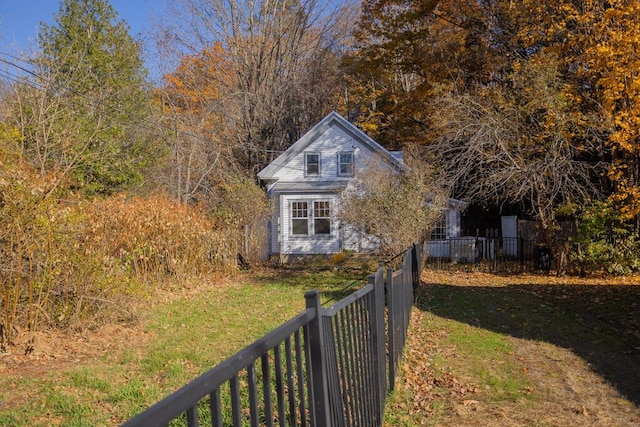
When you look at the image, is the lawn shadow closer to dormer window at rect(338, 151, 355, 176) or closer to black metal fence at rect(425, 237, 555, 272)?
black metal fence at rect(425, 237, 555, 272)

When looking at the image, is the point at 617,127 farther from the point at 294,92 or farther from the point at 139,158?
the point at 294,92

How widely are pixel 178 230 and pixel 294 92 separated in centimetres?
1718

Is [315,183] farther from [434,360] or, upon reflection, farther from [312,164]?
[434,360]

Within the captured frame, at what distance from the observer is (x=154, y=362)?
708cm

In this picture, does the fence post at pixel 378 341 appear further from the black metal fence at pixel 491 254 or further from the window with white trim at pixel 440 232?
the window with white trim at pixel 440 232

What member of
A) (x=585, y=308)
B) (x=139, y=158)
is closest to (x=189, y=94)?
(x=139, y=158)

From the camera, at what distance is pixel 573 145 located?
1684 centimetres

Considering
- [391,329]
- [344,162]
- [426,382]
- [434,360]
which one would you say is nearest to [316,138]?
[344,162]

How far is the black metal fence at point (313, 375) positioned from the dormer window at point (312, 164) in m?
19.1

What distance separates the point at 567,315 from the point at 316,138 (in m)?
15.8

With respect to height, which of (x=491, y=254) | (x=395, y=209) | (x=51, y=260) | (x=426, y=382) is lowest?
(x=426, y=382)

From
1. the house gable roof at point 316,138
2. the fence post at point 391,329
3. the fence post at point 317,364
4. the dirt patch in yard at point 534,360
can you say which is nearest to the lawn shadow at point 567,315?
the dirt patch in yard at point 534,360

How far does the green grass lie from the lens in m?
5.38

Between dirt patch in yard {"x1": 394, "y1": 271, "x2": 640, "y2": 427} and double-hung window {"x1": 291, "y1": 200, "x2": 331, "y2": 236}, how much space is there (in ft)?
35.6
